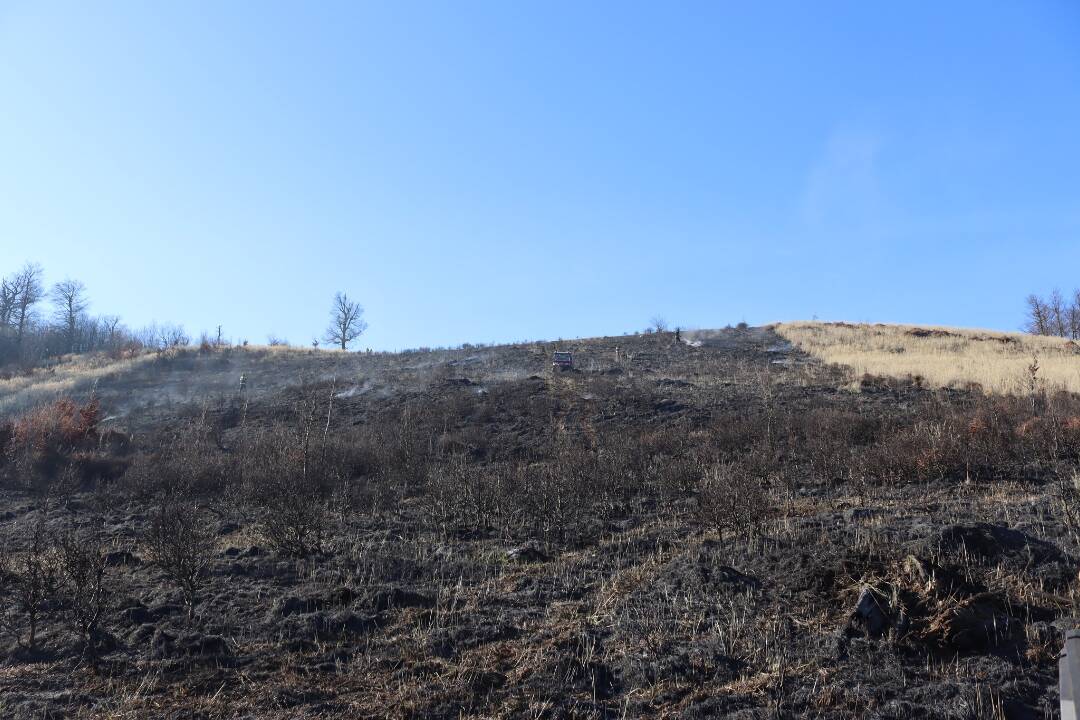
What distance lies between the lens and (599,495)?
12.0m

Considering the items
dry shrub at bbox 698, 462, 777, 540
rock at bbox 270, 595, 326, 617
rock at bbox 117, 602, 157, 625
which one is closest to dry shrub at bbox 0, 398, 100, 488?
rock at bbox 117, 602, 157, 625

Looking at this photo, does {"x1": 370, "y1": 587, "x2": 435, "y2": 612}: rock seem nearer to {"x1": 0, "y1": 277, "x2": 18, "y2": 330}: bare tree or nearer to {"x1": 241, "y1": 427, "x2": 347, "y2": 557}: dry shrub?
{"x1": 241, "y1": 427, "x2": 347, "y2": 557}: dry shrub

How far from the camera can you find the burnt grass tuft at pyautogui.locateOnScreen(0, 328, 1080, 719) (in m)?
5.18

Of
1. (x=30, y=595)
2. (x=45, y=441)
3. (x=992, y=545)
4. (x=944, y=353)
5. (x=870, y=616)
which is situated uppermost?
(x=944, y=353)

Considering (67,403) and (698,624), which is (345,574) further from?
(67,403)

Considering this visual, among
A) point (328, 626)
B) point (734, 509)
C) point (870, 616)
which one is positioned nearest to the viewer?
point (870, 616)

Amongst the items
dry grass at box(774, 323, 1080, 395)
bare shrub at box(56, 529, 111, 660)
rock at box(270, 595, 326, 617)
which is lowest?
rock at box(270, 595, 326, 617)

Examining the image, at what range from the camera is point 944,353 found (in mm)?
→ 32469

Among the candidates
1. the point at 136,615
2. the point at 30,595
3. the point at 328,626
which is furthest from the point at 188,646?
the point at 30,595

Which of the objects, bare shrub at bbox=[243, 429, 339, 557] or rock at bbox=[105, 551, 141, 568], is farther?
bare shrub at bbox=[243, 429, 339, 557]

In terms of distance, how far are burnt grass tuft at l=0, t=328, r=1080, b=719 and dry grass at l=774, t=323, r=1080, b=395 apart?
6.58 metres

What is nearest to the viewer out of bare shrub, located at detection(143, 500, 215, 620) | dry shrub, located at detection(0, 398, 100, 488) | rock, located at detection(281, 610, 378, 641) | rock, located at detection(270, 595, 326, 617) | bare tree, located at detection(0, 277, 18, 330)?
rock, located at detection(281, 610, 378, 641)

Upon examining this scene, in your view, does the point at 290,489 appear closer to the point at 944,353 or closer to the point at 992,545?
the point at 992,545

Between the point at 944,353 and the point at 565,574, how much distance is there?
30.0m
